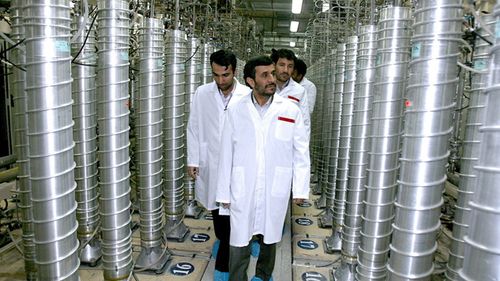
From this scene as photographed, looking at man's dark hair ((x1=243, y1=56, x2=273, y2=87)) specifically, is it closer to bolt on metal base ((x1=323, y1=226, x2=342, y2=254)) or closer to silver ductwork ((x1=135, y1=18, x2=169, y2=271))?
silver ductwork ((x1=135, y1=18, x2=169, y2=271))

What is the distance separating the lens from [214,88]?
319 centimetres

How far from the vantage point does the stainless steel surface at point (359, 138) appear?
2848mm

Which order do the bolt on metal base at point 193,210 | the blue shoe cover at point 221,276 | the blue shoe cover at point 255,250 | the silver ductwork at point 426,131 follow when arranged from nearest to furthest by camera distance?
the silver ductwork at point 426,131 → the blue shoe cover at point 221,276 → the blue shoe cover at point 255,250 → the bolt on metal base at point 193,210

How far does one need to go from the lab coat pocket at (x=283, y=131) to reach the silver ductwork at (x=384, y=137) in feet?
1.66

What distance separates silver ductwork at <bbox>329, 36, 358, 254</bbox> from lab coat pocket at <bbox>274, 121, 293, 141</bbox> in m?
1.11

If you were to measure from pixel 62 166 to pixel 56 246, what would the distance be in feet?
1.11

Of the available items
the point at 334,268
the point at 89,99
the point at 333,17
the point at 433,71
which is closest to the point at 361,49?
the point at 433,71

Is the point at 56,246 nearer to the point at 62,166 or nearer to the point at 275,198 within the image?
the point at 62,166

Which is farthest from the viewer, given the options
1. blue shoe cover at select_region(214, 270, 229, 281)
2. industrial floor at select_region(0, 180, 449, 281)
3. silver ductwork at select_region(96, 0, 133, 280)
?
industrial floor at select_region(0, 180, 449, 281)

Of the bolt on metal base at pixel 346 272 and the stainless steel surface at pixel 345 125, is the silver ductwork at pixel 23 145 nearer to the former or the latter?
the bolt on metal base at pixel 346 272

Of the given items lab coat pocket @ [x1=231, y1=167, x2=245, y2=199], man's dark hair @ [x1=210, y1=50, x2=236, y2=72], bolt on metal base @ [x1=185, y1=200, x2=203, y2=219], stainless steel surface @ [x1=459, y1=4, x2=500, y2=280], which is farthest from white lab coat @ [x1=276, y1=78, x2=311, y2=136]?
stainless steel surface @ [x1=459, y1=4, x2=500, y2=280]

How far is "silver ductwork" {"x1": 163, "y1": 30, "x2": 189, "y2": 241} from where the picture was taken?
12.0ft

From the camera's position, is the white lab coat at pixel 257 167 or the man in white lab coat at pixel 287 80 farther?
the man in white lab coat at pixel 287 80

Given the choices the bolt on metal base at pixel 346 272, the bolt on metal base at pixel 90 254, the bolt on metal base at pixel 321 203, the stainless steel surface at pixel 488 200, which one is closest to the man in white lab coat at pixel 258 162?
the bolt on metal base at pixel 346 272
